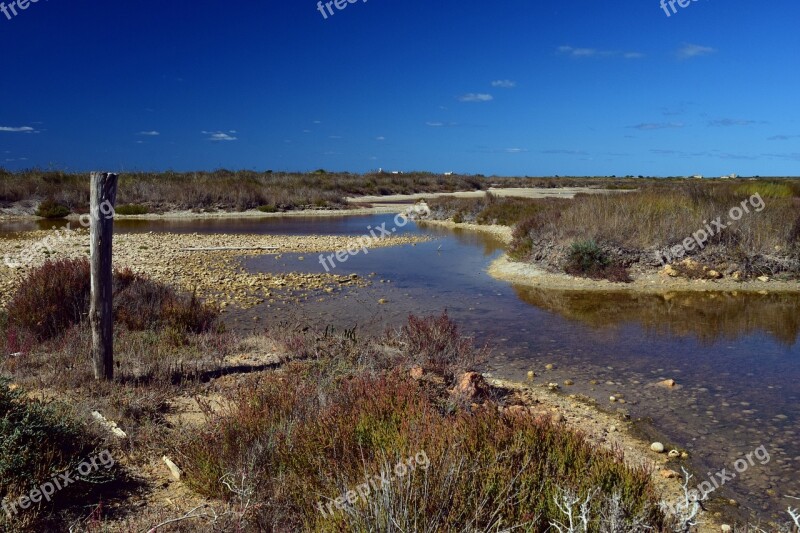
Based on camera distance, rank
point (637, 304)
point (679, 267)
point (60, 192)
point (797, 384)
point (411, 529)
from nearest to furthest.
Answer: point (411, 529) → point (797, 384) → point (637, 304) → point (679, 267) → point (60, 192)

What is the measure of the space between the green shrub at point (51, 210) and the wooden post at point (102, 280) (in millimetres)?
29321

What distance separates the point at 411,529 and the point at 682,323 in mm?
9391

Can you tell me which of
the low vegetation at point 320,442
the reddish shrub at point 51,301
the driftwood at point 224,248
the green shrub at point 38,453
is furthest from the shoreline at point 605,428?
the driftwood at point 224,248

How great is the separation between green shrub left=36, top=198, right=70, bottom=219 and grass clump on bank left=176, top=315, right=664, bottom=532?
3079 centimetres

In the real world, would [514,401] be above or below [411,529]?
below

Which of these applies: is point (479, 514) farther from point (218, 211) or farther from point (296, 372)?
A: point (218, 211)

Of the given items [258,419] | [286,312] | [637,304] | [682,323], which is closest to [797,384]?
[682,323]

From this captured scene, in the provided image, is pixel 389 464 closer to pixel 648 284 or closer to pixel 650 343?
pixel 650 343

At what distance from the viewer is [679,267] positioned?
1505 cm

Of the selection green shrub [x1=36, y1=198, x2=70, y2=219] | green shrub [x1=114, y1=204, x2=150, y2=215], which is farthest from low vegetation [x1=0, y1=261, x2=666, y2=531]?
green shrub [x1=114, y1=204, x2=150, y2=215]

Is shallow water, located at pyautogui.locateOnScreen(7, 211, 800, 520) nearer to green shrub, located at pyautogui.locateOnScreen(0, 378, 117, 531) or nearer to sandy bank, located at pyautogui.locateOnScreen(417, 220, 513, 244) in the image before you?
green shrub, located at pyautogui.locateOnScreen(0, 378, 117, 531)

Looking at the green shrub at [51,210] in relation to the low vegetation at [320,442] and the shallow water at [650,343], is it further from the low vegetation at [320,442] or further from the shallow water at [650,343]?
the low vegetation at [320,442]

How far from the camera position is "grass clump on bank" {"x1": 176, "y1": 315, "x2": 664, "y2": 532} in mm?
3105

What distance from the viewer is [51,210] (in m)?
31.3
